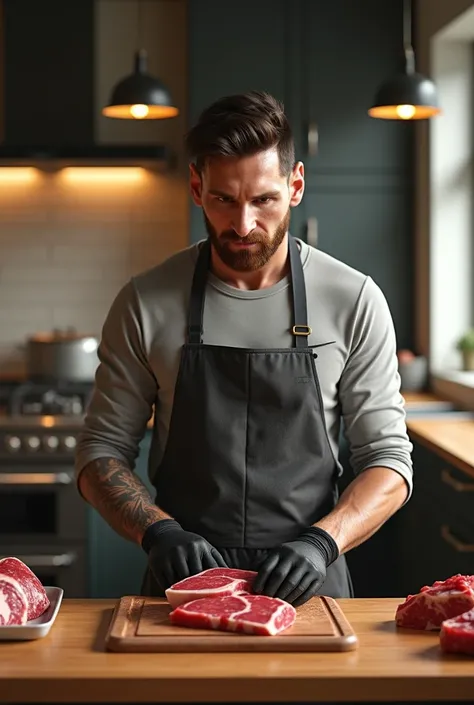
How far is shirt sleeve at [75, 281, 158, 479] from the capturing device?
2367mm

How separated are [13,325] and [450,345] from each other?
196cm

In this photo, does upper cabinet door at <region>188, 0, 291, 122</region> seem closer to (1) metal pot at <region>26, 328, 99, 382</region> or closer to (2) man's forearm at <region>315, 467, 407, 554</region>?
(1) metal pot at <region>26, 328, 99, 382</region>

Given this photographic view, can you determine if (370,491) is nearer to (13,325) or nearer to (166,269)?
(166,269)

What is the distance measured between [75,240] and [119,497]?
307cm

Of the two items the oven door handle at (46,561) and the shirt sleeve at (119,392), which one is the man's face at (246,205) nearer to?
the shirt sleeve at (119,392)

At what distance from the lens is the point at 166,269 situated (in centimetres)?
245

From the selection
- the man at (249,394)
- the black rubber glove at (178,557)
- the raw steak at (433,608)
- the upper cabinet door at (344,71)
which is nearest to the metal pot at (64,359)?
the upper cabinet door at (344,71)

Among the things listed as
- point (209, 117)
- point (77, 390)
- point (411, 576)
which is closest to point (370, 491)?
point (209, 117)

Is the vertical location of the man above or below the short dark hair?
below

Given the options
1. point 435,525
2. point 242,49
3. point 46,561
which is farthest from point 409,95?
point 46,561

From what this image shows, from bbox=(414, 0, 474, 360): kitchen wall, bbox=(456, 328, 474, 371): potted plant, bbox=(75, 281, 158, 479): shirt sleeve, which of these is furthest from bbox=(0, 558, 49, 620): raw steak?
bbox=(414, 0, 474, 360): kitchen wall

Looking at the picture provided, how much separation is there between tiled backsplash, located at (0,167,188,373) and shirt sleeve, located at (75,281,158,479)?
2796mm

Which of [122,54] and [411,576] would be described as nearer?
[411,576]

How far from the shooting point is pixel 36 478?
4227 millimetres
